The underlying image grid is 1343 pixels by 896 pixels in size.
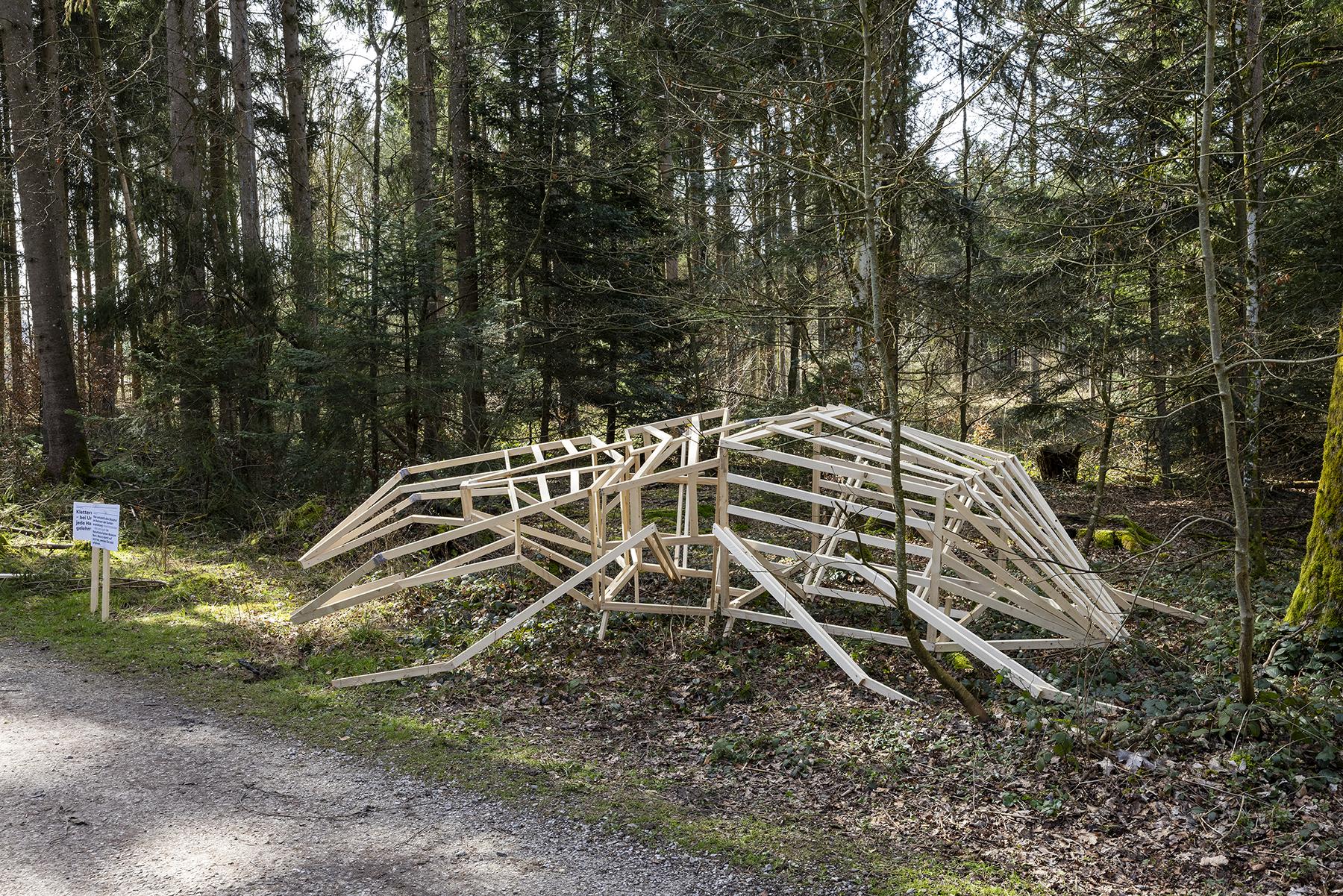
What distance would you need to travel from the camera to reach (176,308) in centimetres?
1288

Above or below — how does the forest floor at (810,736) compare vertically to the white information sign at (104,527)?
below

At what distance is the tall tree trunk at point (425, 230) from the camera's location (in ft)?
39.4

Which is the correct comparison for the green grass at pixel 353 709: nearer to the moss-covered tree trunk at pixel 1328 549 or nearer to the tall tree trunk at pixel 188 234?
the tall tree trunk at pixel 188 234

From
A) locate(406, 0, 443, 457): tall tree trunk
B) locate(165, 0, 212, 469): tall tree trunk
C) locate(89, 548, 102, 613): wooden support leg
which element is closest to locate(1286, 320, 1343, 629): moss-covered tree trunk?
locate(406, 0, 443, 457): tall tree trunk

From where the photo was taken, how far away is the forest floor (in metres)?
4.20

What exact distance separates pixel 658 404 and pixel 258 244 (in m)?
7.02

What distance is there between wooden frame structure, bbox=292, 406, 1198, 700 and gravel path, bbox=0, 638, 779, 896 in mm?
1516

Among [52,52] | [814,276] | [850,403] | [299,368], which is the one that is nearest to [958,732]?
[850,403]

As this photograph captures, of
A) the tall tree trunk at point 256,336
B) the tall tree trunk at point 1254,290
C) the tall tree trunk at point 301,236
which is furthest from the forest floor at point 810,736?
the tall tree trunk at point 256,336

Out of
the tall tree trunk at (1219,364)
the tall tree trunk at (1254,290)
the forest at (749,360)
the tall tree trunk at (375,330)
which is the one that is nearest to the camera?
the tall tree trunk at (1219,364)

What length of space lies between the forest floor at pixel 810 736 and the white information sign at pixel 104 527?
0.85m

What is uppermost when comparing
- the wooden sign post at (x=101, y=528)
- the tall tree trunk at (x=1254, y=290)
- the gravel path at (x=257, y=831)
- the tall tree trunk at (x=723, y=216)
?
the tall tree trunk at (x=723, y=216)

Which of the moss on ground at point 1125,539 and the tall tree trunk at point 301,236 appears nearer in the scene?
the moss on ground at point 1125,539

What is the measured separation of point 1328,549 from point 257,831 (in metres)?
7.12
